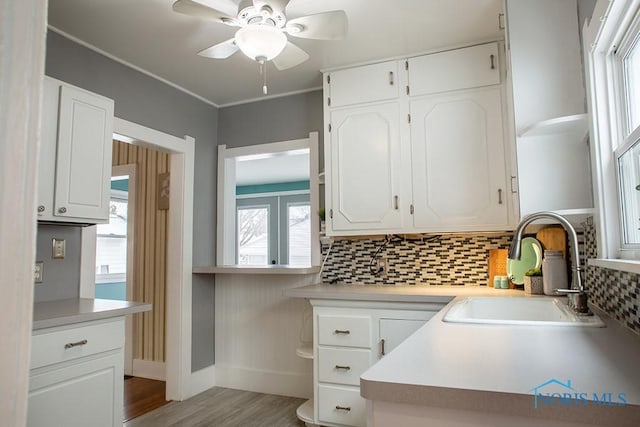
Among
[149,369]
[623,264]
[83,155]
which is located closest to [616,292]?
[623,264]

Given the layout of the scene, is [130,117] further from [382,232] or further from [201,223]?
[382,232]

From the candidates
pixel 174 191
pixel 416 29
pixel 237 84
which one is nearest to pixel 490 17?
pixel 416 29

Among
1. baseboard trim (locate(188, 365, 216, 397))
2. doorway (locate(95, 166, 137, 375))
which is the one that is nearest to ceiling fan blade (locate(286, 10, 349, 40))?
baseboard trim (locate(188, 365, 216, 397))

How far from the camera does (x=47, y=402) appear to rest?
5.78ft

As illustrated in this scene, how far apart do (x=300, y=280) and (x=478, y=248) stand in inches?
52.2

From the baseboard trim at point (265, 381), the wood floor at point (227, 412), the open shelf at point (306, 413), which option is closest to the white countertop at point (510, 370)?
the open shelf at point (306, 413)

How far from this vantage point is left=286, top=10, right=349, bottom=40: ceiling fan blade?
1981 mm

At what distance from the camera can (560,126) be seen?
185 centimetres

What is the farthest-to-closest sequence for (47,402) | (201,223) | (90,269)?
1. (201,223)
2. (90,269)
3. (47,402)

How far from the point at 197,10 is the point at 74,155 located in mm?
995

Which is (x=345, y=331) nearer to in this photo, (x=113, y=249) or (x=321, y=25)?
(x=321, y=25)

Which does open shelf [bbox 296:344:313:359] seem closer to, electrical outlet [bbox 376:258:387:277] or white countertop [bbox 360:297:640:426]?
electrical outlet [bbox 376:258:387:277]

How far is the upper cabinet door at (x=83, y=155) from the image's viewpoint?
2.18m

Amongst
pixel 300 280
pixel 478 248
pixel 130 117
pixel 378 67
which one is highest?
pixel 378 67
